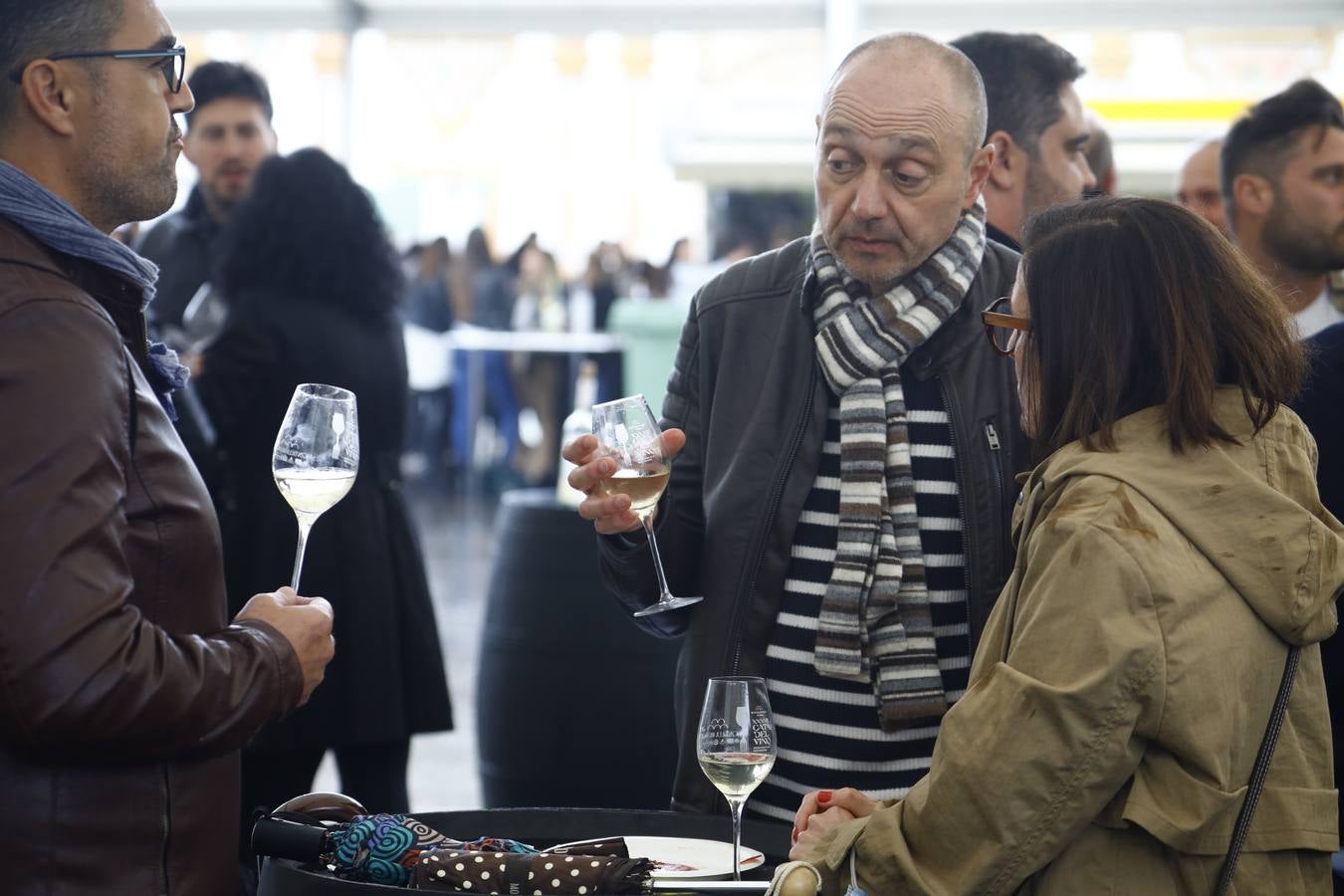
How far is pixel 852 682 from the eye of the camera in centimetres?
221

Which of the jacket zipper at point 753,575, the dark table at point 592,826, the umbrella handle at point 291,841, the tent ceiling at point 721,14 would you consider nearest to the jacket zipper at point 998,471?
the jacket zipper at point 753,575

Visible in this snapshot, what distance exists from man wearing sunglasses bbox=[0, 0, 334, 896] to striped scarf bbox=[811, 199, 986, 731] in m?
0.77

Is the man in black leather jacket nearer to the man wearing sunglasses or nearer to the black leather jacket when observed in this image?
the black leather jacket

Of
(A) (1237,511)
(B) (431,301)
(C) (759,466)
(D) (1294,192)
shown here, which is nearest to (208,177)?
(C) (759,466)

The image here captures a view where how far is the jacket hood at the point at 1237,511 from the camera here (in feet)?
5.31

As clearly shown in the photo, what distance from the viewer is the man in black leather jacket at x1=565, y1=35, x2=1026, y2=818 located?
221 centimetres

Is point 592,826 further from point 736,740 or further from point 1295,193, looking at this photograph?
point 1295,193

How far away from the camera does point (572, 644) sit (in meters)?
3.82

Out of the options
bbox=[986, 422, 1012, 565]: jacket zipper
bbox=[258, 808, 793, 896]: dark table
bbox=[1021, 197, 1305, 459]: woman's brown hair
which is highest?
bbox=[1021, 197, 1305, 459]: woman's brown hair

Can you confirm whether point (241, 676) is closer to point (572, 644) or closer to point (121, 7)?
point (121, 7)

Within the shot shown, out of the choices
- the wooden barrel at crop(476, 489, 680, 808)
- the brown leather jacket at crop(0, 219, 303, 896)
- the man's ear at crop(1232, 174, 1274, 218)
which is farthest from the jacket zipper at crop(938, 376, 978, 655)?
the man's ear at crop(1232, 174, 1274, 218)

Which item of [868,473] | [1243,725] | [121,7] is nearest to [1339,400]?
[868,473]

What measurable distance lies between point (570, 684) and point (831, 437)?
1678mm

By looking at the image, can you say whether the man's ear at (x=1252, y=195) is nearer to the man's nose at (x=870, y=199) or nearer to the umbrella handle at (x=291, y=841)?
the man's nose at (x=870, y=199)
